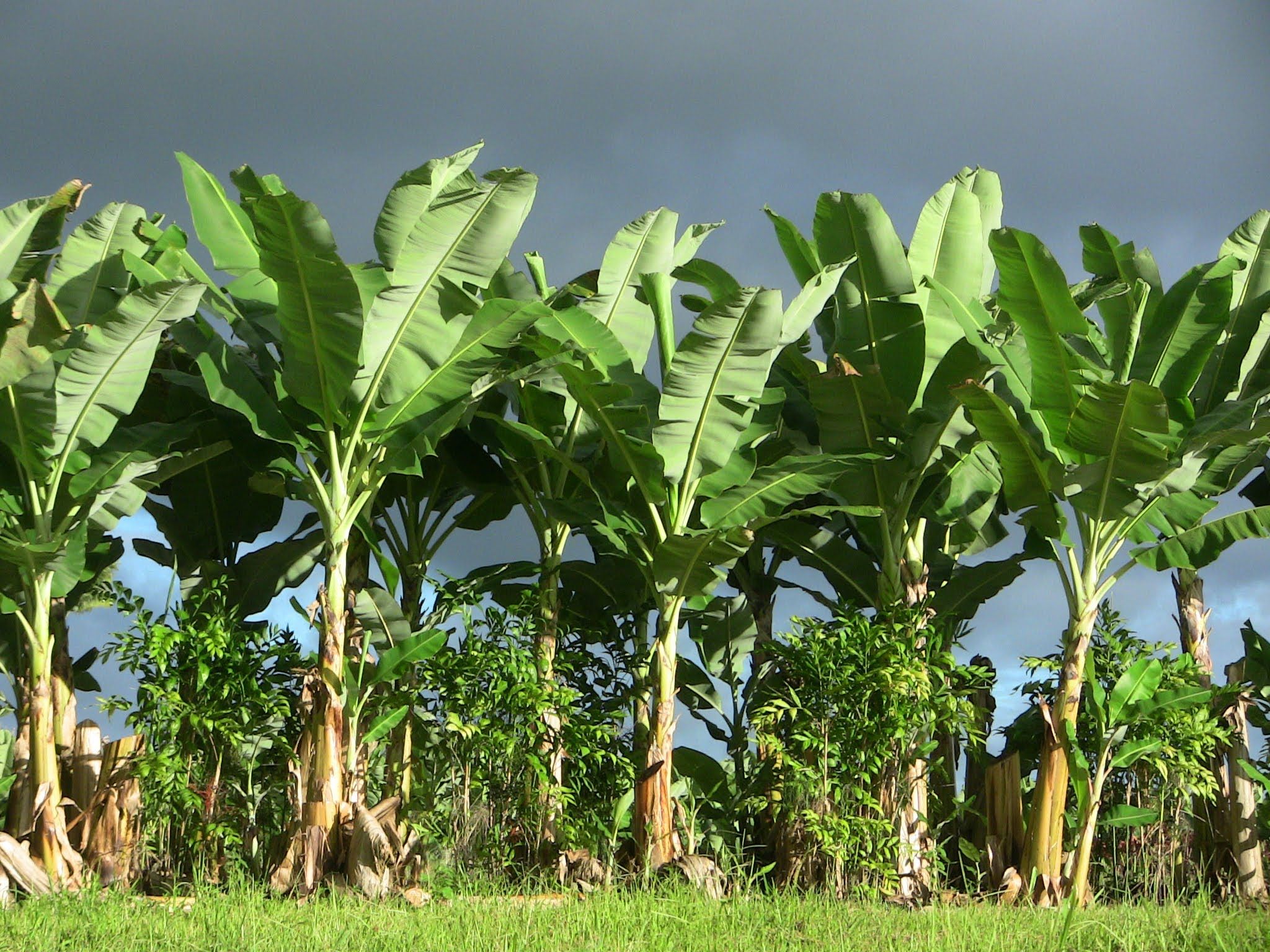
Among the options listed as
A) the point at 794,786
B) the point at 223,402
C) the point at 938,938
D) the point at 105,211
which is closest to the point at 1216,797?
the point at 794,786

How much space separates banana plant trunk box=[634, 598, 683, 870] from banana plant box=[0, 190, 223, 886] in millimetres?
2950

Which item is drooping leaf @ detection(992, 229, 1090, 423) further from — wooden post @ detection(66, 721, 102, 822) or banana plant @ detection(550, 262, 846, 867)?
wooden post @ detection(66, 721, 102, 822)

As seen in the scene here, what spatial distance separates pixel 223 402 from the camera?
639cm

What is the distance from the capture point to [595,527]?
23.9ft

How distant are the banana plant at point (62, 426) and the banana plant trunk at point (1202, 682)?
21.3 feet

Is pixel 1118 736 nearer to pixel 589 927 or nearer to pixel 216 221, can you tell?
pixel 589 927

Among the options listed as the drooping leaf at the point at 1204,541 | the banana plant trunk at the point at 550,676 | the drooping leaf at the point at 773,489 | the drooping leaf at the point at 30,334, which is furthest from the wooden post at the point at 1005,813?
the drooping leaf at the point at 30,334

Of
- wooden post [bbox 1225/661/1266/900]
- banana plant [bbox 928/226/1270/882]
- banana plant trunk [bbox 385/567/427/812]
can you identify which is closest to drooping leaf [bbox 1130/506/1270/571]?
banana plant [bbox 928/226/1270/882]

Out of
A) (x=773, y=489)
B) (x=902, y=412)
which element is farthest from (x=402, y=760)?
(x=902, y=412)

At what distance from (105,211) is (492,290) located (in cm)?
243

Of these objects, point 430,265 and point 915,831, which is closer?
point 430,265

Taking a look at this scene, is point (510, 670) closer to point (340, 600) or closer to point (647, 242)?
point (340, 600)

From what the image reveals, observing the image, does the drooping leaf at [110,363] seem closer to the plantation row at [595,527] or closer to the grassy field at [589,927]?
the plantation row at [595,527]

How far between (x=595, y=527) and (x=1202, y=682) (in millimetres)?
4134
